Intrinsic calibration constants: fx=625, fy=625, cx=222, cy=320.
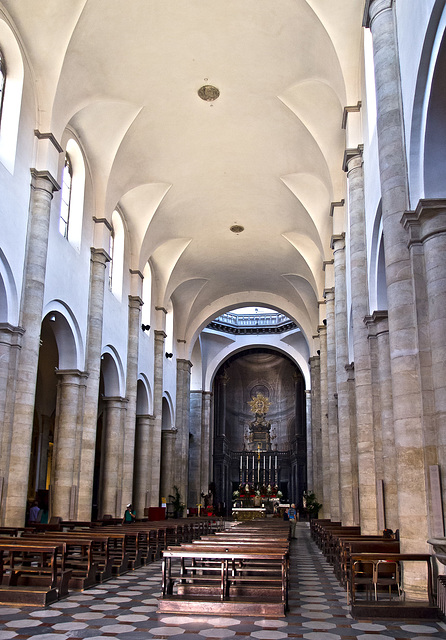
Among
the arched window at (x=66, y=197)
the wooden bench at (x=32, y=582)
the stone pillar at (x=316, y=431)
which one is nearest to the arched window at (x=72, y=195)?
the arched window at (x=66, y=197)

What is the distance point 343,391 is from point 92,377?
716cm

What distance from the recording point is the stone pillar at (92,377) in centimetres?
1734

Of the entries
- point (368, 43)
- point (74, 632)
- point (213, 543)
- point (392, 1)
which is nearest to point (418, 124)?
point (392, 1)

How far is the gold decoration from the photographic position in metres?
47.1

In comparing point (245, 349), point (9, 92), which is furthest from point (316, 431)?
point (9, 92)

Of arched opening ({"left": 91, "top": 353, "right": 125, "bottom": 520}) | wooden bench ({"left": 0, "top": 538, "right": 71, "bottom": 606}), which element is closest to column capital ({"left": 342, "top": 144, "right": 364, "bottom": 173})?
wooden bench ({"left": 0, "top": 538, "right": 71, "bottom": 606})

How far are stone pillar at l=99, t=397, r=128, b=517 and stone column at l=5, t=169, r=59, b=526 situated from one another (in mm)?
7250

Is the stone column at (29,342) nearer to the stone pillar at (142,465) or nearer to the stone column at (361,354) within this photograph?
the stone column at (361,354)

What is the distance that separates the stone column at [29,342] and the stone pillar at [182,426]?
18539 mm

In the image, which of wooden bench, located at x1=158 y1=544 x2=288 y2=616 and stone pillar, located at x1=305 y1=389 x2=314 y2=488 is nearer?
wooden bench, located at x1=158 y1=544 x2=288 y2=616

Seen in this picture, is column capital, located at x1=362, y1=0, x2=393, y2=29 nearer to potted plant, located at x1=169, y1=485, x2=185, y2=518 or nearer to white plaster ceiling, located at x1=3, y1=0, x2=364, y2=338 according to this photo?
white plaster ceiling, located at x1=3, y1=0, x2=364, y2=338

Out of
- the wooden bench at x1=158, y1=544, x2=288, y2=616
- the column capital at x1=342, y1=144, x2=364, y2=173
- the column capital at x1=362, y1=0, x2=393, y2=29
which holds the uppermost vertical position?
the column capital at x1=362, y1=0, x2=393, y2=29

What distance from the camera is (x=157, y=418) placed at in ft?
87.8

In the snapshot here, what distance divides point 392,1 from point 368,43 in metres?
2.98
